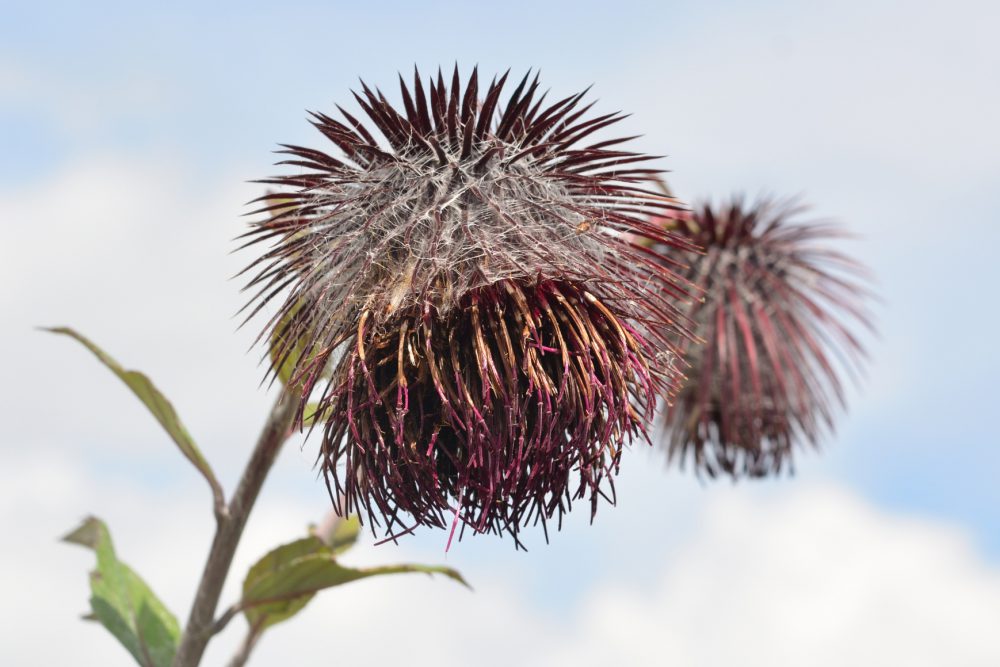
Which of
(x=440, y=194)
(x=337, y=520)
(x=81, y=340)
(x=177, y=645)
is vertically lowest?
(x=177, y=645)

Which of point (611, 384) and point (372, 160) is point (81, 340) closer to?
point (372, 160)

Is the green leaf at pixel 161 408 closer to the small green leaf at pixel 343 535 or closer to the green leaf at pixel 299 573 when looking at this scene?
the green leaf at pixel 299 573

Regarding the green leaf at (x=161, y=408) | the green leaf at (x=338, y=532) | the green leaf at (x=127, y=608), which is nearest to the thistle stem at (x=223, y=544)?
the green leaf at (x=161, y=408)

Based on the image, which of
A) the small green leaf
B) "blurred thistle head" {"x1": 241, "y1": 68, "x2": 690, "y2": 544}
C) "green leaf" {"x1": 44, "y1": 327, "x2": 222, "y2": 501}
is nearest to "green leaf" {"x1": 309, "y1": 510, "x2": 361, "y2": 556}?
the small green leaf

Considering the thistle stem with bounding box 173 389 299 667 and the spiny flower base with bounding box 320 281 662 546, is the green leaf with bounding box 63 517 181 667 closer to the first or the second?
the thistle stem with bounding box 173 389 299 667

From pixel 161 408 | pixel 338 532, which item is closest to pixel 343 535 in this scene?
pixel 338 532

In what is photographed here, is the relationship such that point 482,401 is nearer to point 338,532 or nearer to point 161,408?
point 161,408

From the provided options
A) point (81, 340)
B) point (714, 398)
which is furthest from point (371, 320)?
point (714, 398)
